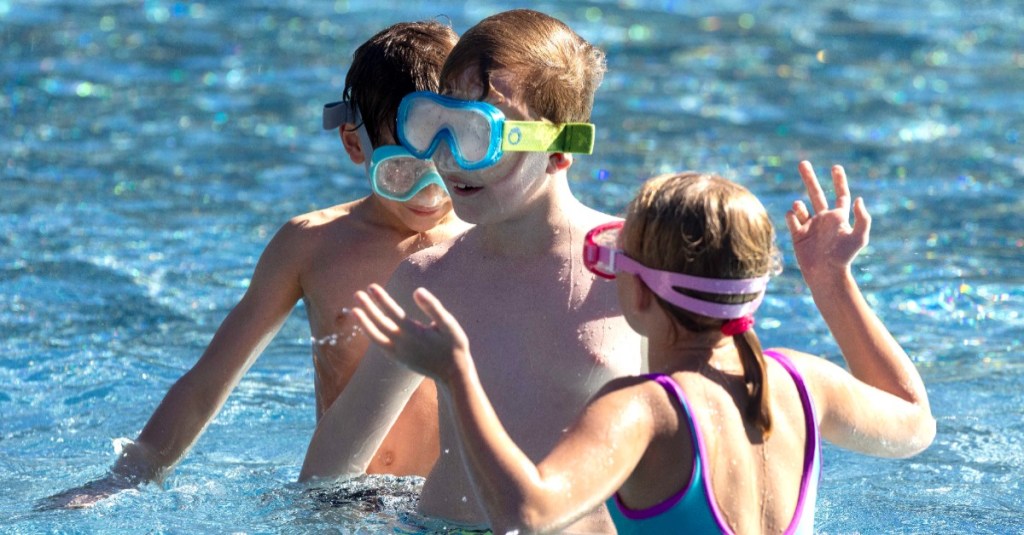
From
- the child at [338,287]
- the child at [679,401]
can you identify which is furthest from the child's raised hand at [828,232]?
the child at [338,287]

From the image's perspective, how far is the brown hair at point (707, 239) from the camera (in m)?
2.75

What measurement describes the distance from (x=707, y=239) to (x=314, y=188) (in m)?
5.91

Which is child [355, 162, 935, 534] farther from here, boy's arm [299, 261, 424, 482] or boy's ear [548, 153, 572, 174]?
boy's arm [299, 261, 424, 482]

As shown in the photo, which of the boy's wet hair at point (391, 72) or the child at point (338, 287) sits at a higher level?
the boy's wet hair at point (391, 72)

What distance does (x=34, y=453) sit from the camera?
193 inches

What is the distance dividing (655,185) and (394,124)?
1287mm

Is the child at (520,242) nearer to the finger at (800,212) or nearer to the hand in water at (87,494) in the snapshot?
the finger at (800,212)

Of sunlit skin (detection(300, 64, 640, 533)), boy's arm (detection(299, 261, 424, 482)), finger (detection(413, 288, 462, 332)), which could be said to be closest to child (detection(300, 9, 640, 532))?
sunlit skin (detection(300, 64, 640, 533))

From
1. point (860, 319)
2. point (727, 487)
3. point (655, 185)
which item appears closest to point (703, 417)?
point (727, 487)

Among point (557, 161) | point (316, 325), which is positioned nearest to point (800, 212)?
point (557, 161)

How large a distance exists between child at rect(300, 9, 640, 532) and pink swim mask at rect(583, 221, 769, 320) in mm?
482

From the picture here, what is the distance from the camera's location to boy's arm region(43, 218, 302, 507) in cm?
405

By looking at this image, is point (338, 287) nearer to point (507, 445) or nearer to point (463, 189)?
point (463, 189)

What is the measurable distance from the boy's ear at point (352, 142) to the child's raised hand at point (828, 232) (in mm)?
1382
